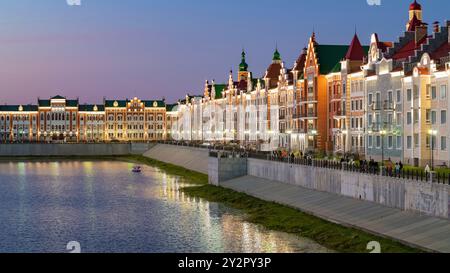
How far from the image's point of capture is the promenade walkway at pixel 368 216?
41.2 meters

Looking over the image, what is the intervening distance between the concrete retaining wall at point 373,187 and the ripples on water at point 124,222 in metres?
7.52

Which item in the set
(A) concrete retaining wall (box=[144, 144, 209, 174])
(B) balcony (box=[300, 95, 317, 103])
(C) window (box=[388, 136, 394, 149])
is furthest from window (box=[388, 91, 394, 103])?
(A) concrete retaining wall (box=[144, 144, 209, 174])

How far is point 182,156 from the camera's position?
144m

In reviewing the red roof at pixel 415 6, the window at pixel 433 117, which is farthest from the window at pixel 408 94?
the red roof at pixel 415 6

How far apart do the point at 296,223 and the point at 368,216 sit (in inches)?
253

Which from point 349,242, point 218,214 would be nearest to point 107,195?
point 218,214

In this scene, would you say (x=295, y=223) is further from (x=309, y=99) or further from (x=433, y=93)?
(x=309, y=99)

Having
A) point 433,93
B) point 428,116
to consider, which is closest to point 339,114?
point 428,116

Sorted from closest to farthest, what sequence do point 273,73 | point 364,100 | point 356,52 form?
point 364,100, point 356,52, point 273,73

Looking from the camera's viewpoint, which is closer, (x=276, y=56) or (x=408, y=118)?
(x=408, y=118)

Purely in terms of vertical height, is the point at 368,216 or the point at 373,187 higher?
the point at 373,187

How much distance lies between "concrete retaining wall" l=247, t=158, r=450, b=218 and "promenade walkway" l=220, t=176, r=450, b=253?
1.83 ft
